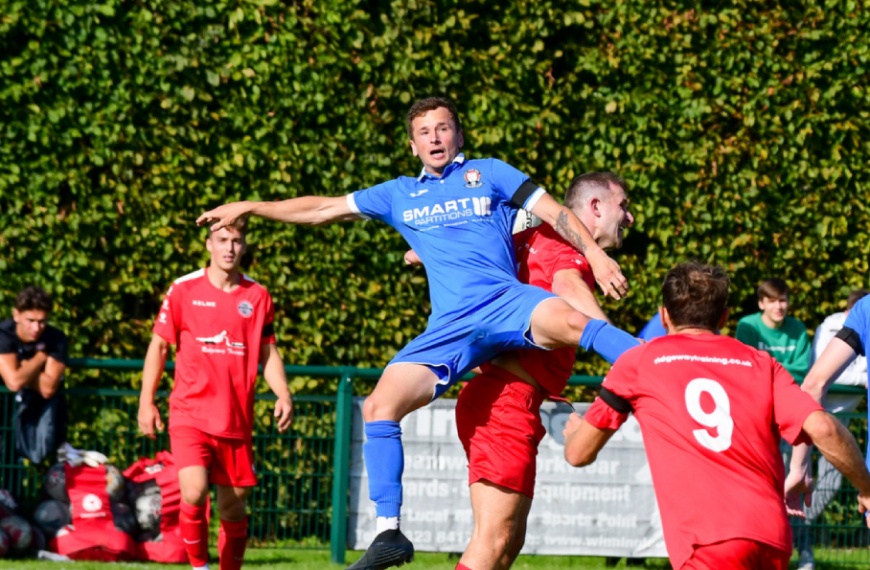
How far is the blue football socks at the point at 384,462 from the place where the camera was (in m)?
5.67

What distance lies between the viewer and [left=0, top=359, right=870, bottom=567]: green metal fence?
9719 mm

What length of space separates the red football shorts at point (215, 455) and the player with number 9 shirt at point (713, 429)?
418 cm

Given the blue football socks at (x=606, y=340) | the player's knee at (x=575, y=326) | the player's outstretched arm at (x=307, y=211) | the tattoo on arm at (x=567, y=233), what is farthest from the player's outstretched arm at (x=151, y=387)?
the blue football socks at (x=606, y=340)

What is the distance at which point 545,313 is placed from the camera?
5.48 metres

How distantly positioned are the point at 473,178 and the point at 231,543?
3.33m

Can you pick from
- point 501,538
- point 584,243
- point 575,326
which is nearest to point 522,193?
point 584,243

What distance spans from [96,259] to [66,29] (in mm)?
1750

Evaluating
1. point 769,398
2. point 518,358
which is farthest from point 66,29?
point 769,398

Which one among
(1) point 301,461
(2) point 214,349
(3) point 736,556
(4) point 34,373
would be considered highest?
(2) point 214,349

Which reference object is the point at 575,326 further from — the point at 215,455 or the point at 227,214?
the point at 215,455

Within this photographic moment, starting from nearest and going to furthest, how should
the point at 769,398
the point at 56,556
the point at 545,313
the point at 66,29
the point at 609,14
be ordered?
the point at 769,398
the point at 545,313
the point at 56,556
the point at 66,29
the point at 609,14

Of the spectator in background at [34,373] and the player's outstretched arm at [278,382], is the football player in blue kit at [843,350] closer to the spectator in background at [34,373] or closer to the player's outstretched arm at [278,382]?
the player's outstretched arm at [278,382]

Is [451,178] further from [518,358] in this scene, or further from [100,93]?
[100,93]

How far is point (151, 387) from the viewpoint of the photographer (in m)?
8.65
